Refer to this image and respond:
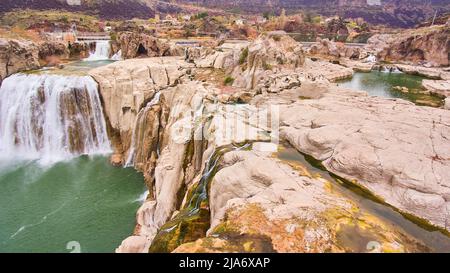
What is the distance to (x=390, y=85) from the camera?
1625 inches

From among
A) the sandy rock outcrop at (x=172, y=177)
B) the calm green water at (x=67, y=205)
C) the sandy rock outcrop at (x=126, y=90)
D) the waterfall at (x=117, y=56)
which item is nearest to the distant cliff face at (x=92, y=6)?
the waterfall at (x=117, y=56)

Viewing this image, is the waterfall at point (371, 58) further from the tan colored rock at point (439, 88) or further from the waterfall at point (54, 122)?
the waterfall at point (54, 122)

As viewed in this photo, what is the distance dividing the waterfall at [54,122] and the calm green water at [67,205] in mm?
1949

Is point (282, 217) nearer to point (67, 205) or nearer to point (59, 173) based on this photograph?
point (67, 205)

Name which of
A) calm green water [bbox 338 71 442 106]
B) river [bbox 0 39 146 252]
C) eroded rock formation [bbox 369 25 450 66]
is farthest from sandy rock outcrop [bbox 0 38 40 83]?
eroded rock formation [bbox 369 25 450 66]

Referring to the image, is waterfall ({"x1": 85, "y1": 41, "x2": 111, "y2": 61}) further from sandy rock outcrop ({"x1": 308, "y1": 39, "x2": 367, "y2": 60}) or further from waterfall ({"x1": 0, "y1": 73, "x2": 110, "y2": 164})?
sandy rock outcrop ({"x1": 308, "y1": 39, "x2": 367, "y2": 60})

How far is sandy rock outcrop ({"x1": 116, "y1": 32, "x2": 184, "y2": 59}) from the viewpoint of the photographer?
48.2m

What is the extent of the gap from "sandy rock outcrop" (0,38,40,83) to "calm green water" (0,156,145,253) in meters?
13.5

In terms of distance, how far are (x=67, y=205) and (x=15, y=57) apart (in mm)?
23835

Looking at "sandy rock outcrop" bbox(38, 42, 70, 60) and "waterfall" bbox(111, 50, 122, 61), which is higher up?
"sandy rock outcrop" bbox(38, 42, 70, 60)

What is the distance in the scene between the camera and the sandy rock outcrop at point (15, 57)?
32.2 metres
